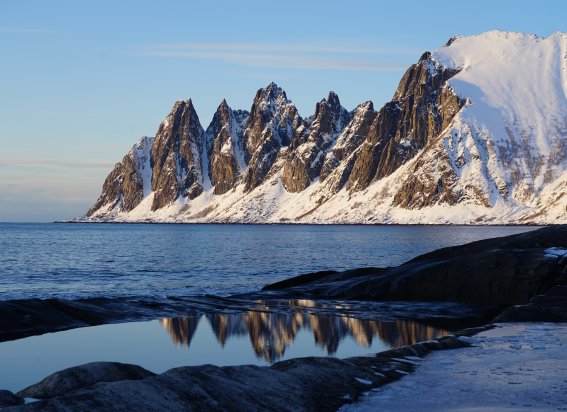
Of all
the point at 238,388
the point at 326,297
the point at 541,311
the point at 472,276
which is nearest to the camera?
the point at 238,388

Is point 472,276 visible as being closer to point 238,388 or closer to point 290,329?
point 290,329

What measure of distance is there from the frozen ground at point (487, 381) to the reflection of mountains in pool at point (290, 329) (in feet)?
15.7

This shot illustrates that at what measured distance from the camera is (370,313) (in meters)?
37.2

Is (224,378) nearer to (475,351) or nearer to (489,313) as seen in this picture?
(475,351)

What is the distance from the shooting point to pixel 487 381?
18312mm

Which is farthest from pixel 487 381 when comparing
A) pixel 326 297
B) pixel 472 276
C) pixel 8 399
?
pixel 326 297

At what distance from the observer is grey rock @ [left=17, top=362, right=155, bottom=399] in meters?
14.9

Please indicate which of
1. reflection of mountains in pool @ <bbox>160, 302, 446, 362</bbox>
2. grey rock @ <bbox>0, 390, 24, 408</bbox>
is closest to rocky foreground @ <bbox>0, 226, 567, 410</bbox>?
grey rock @ <bbox>0, 390, 24, 408</bbox>

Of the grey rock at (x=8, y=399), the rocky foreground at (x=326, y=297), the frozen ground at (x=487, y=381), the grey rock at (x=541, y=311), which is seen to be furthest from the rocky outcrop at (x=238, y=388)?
the grey rock at (x=541, y=311)

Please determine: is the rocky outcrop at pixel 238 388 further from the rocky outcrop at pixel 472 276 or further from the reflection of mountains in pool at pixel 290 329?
the rocky outcrop at pixel 472 276

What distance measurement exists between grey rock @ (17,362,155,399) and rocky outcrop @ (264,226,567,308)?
25.7m

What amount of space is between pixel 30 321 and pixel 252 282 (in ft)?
102

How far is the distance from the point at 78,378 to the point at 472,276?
2860 cm

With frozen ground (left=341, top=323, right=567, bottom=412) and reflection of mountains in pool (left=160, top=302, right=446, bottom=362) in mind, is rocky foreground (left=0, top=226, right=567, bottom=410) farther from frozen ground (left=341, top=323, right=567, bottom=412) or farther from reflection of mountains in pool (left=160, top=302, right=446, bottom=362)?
reflection of mountains in pool (left=160, top=302, right=446, bottom=362)
